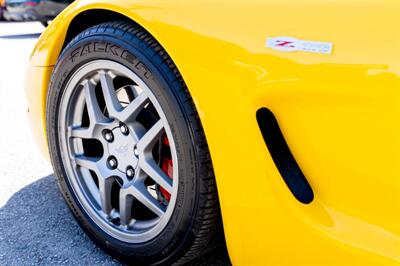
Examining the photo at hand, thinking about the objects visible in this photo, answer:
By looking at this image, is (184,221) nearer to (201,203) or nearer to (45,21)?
(201,203)

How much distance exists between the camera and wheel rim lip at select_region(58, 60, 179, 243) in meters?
1.49

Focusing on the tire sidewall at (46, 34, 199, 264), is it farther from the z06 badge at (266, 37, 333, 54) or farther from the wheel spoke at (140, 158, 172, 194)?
the z06 badge at (266, 37, 333, 54)

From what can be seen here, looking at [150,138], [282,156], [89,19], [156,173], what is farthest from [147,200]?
[89,19]

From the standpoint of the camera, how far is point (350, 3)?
108cm

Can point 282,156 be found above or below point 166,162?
above

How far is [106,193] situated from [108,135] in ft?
0.74

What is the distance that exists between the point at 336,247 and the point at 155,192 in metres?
0.83

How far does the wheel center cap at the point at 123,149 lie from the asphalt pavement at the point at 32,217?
410 millimetres

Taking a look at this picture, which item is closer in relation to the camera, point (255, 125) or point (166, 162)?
point (255, 125)

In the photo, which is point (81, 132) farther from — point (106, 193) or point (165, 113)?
point (165, 113)

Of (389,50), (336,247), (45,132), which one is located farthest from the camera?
(45,132)

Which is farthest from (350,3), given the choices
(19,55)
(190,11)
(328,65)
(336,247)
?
(19,55)

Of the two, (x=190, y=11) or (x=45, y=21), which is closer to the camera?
(x=190, y=11)

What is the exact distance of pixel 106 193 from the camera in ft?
5.96
